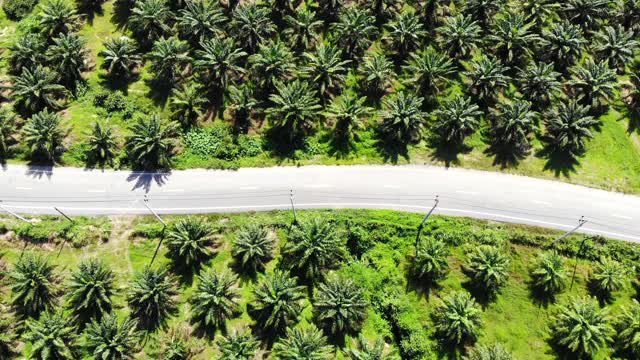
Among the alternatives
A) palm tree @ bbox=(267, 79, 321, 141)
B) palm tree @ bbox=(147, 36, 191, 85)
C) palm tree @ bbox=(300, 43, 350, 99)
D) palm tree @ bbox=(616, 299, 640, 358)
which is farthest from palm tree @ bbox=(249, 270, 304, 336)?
palm tree @ bbox=(616, 299, 640, 358)

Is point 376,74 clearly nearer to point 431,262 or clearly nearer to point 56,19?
point 431,262

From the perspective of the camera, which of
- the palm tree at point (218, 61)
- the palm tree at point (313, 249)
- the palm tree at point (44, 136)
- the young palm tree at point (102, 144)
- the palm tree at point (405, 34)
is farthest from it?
the palm tree at point (405, 34)

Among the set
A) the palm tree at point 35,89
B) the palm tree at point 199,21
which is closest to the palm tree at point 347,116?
the palm tree at point 199,21

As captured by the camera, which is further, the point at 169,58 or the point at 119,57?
Result: the point at 119,57

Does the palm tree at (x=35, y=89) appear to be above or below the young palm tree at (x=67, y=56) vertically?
below

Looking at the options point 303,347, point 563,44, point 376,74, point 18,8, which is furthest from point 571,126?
point 18,8

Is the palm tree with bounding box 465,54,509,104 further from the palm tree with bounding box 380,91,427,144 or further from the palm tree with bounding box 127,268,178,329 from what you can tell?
the palm tree with bounding box 127,268,178,329

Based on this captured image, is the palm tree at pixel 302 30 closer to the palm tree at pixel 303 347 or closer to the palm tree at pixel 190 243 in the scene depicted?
the palm tree at pixel 190 243
